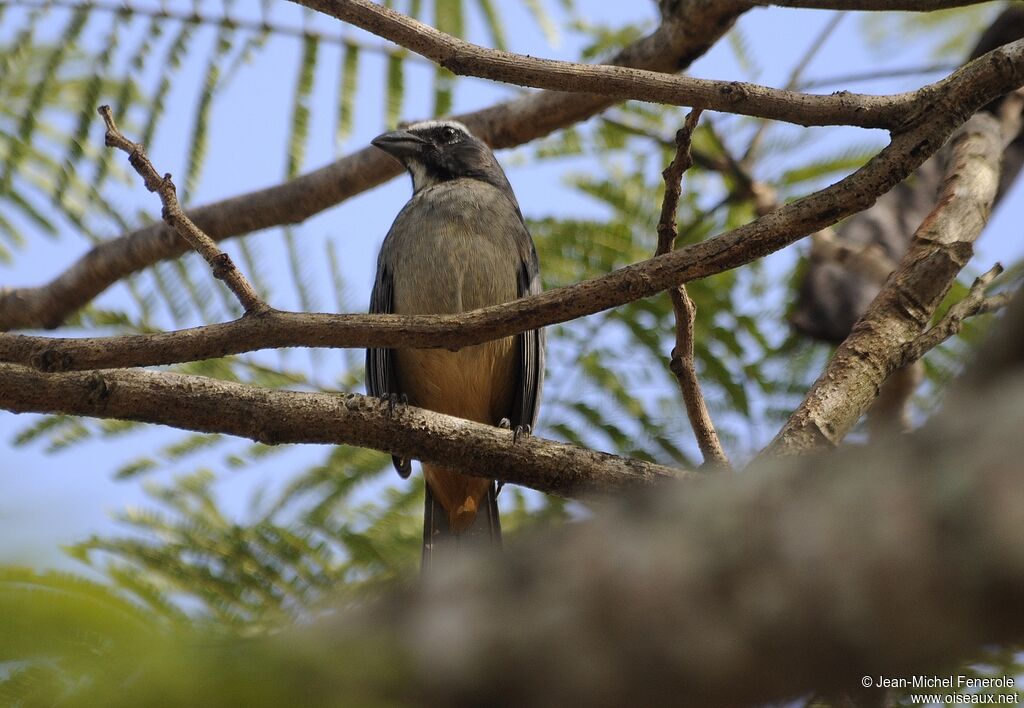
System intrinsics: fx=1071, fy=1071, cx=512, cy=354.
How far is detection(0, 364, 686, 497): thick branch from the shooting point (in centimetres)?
358

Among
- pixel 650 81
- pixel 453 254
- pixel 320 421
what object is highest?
pixel 453 254

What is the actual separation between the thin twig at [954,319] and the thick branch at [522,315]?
0.83 metres

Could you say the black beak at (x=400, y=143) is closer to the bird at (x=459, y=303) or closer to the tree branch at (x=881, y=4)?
the bird at (x=459, y=303)

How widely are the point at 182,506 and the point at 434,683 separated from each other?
3.96 metres

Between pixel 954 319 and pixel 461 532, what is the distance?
2460 mm

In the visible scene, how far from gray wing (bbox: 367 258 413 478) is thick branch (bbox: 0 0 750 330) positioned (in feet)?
1.77

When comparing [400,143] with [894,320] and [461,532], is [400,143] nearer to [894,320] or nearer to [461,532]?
[461,532]

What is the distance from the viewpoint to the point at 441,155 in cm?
635

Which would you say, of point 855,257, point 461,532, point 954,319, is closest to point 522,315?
point 954,319

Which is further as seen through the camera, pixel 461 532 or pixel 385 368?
pixel 385 368

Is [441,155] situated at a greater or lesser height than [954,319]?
greater

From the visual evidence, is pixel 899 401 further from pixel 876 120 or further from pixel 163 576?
pixel 163 576

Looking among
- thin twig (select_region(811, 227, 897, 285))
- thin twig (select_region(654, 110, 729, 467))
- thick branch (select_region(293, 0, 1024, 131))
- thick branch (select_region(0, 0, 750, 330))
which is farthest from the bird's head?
thick branch (select_region(293, 0, 1024, 131))

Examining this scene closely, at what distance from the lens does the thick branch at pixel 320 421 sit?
3576 mm
